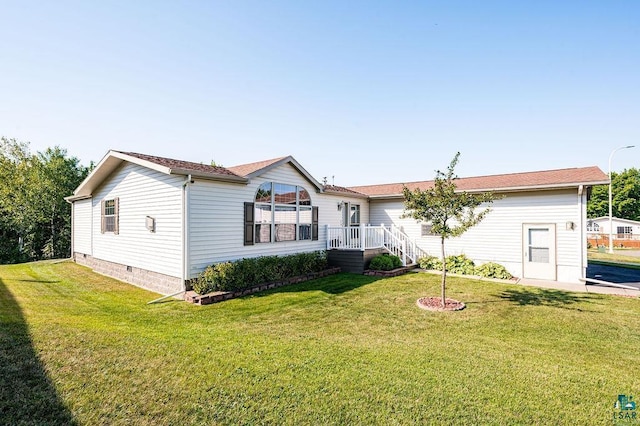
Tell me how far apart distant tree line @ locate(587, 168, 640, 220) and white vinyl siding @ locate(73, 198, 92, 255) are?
63.9 meters

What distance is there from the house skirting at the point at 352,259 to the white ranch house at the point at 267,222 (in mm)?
42

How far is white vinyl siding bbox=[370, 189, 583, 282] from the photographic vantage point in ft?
33.6

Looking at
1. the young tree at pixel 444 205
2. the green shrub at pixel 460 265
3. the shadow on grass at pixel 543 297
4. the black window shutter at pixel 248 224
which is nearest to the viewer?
the young tree at pixel 444 205

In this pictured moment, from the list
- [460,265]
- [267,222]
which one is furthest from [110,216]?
[460,265]

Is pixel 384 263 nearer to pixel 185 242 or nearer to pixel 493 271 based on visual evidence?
pixel 493 271

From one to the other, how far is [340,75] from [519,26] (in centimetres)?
662

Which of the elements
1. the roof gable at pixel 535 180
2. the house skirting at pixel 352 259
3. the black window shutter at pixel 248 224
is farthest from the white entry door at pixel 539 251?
the black window shutter at pixel 248 224

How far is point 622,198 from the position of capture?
4744 centimetres

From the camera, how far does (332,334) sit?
5410 millimetres

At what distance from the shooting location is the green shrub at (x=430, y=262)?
41.4 feet

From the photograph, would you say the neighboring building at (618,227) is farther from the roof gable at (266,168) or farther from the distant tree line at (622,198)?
the roof gable at (266,168)

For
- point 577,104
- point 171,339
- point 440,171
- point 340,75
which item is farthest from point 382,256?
point 577,104

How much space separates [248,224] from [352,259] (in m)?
4.68

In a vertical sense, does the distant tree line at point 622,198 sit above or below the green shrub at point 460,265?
above
